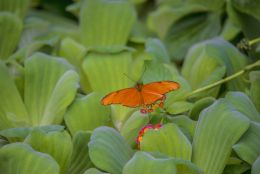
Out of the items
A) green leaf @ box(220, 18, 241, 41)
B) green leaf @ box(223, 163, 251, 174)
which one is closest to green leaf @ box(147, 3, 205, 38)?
green leaf @ box(220, 18, 241, 41)

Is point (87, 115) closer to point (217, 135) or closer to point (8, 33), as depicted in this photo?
point (217, 135)

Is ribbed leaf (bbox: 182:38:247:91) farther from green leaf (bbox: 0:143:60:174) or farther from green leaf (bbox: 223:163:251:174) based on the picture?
green leaf (bbox: 0:143:60:174)

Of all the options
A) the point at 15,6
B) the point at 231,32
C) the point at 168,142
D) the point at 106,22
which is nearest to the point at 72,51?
the point at 106,22

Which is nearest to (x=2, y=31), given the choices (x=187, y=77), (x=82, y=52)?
(x=82, y=52)

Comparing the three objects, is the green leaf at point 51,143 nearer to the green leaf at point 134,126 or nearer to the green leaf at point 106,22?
the green leaf at point 134,126

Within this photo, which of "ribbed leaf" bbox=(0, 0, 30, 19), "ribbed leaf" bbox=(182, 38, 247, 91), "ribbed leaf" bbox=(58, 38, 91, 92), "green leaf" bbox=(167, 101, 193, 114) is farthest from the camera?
"ribbed leaf" bbox=(0, 0, 30, 19)

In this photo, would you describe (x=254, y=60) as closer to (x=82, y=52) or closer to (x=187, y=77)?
(x=187, y=77)

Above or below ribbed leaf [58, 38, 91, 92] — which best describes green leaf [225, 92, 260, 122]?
above

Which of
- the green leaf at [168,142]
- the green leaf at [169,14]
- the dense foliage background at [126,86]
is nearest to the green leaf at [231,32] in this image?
the dense foliage background at [126,86]
